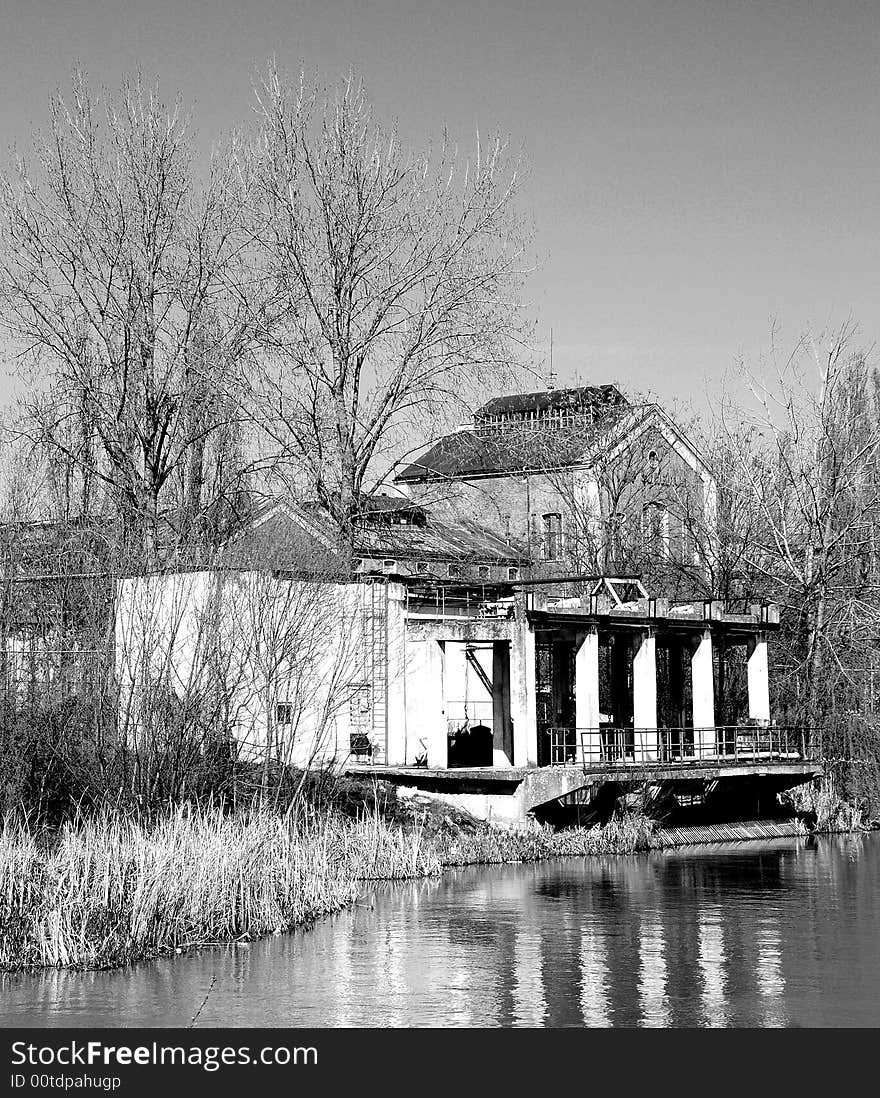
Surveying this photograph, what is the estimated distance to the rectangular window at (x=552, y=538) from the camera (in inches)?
1823

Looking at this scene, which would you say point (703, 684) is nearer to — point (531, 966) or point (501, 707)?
point (501, 707)

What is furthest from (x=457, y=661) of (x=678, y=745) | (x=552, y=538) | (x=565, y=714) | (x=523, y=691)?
(x=552, y=538)

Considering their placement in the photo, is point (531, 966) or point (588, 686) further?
point (588, 686)

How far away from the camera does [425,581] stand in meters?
31.9

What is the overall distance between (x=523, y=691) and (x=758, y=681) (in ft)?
27.7

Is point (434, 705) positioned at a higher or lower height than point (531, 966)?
higher

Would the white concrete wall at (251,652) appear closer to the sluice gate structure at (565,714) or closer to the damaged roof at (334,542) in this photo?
the damaged roof at (334,542)

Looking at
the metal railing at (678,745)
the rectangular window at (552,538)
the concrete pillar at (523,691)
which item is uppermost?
the rectangular window at (552,538)

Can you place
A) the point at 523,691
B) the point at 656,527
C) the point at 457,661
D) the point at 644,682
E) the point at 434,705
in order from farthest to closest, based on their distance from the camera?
the point at 656,527
the point at 457,661
the point at 644,682
the point at 434,705
the point at 523,691

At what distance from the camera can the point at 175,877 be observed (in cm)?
1850

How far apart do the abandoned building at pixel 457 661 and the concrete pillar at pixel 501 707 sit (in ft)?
0.16

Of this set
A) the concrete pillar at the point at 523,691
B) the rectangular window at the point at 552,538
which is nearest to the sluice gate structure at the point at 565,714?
the concrete pillar at the point at 523,691

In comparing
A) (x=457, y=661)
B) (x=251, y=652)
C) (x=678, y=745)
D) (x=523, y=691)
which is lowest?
(x=678, y=745)
